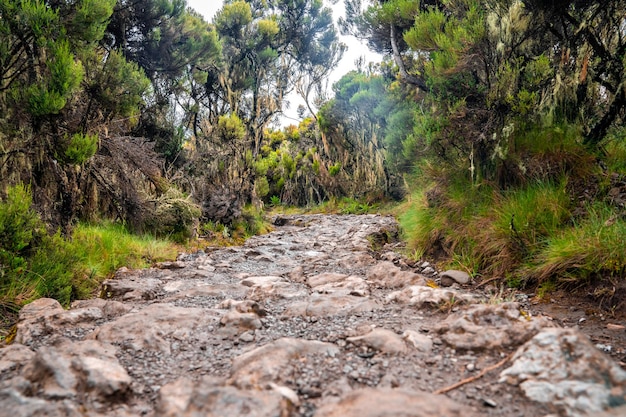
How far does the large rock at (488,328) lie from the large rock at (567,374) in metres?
0.16

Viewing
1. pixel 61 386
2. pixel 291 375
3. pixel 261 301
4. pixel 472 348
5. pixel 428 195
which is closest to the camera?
pixel 61 386

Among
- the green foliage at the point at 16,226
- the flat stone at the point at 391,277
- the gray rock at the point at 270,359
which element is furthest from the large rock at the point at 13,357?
the flat stone at the point at 391,277

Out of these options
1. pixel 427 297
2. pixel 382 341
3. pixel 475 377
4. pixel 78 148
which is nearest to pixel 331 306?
pixel 427 297

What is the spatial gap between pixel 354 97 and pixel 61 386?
14301 millimetres

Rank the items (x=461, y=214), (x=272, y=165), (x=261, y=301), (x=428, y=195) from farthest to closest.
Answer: (x=272, y=165)
(x=428, y=195)
(x=461, y=214)
(x=261, y=301)

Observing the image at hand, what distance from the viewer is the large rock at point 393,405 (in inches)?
45.6

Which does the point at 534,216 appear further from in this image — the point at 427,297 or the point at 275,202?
the point at 275,202

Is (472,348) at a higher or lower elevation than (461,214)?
lower

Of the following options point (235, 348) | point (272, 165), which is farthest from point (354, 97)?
point (235, 348)

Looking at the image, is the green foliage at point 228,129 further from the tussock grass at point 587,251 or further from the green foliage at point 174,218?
the tussock grass at point 587,251

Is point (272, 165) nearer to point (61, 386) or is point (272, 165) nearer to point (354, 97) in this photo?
point (354, 97)

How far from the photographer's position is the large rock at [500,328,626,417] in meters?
1.16

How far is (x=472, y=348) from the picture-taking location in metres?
1.72

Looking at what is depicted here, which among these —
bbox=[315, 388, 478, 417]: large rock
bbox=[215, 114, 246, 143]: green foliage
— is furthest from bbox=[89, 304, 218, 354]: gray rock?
bbox=[215, 114, 246, 143]: green foliage
